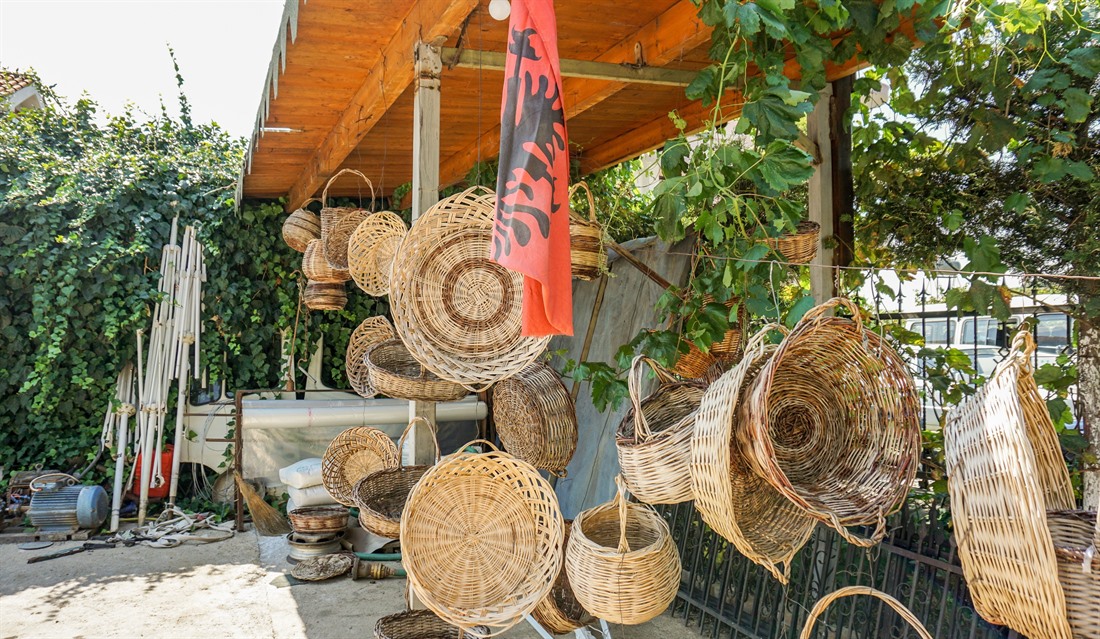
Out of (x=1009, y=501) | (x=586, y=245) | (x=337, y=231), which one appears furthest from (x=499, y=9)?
(x=1009, y=501)

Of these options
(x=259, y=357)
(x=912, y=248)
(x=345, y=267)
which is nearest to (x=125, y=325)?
(x=259, y=357)

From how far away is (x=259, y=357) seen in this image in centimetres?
711

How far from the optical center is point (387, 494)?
365 centimetres

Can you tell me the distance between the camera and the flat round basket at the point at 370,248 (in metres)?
3.93

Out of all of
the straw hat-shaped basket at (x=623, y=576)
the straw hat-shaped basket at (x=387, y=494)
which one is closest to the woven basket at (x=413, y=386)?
the straw hat-shaped basket at (x=387, y=494)

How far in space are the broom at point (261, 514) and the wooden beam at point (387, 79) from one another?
249 centimetres

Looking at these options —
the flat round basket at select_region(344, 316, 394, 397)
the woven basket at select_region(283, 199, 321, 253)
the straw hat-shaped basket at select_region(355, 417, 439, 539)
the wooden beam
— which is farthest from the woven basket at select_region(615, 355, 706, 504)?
the woven basket at select_region(283, 199, 321, 253)

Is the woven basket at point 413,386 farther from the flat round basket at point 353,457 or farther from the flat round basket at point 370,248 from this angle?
the flat round basket at point 353,457

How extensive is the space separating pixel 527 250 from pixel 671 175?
0.71m

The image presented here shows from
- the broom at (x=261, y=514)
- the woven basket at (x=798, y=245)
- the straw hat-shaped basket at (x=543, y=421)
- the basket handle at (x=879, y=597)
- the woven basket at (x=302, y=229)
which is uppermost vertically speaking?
A: the woven basket at (x=302, y=229)

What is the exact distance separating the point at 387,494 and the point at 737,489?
226 cm

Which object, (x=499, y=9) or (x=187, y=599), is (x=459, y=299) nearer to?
(x=499, y=9)

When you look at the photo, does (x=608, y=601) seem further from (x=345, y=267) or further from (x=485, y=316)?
(x=345, y=267)

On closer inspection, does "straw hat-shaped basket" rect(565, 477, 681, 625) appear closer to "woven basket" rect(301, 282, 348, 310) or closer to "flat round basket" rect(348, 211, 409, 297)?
"flat round basket" rect(348, 211, 409, 297)
